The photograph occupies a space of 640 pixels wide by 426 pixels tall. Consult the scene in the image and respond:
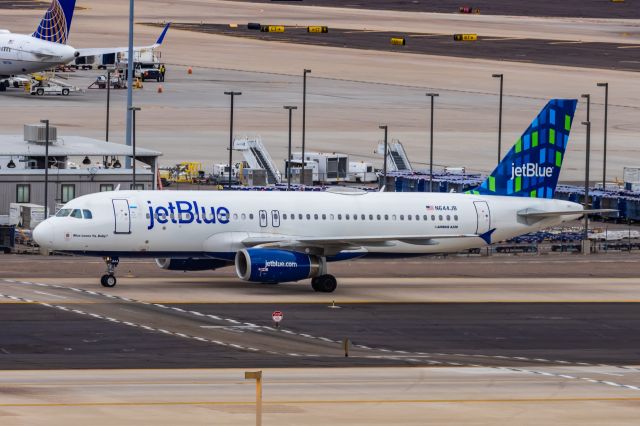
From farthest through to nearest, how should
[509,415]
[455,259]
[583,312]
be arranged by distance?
[455,259] < [583,312] < [509,415]

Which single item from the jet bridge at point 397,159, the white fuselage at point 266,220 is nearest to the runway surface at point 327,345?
the white fuselage at point 266,220

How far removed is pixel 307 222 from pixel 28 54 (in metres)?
96.4

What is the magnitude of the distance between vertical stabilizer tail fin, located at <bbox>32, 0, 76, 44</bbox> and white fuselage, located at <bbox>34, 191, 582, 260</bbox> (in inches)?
3778

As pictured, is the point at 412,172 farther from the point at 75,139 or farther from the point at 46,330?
the point at 46,330

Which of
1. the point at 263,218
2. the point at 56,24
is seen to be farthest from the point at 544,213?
the point at 56,24

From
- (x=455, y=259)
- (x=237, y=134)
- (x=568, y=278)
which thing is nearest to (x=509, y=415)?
(x=568, y=278)

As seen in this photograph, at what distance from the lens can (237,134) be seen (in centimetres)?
14238

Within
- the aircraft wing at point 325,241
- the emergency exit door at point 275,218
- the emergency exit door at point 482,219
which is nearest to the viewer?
the aircraft wing at point 325,241

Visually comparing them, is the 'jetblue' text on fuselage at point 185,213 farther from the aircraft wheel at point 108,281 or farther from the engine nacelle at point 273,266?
the aircraft wheel at point 108,281

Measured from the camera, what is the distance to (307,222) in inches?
2822

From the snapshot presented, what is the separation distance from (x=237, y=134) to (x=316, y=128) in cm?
969

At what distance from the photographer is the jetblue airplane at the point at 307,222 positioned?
6812 centimetres

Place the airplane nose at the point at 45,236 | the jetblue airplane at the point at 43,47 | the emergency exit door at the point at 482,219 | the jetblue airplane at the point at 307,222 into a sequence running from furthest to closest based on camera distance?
1. the jetblue airplane at the point at 43,47
2. the emergency exit door at the point at 482,219
3. the jetblue airplane at the point at 307,222
4. the airplane nose at the point at 45,236

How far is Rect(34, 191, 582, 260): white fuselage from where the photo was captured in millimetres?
67938
